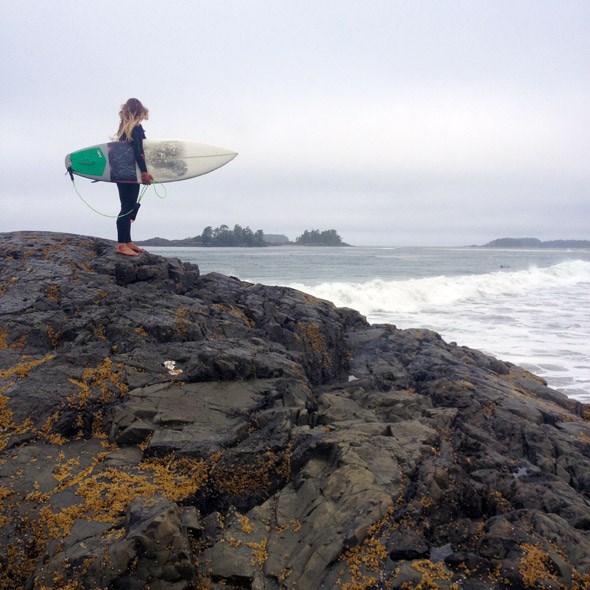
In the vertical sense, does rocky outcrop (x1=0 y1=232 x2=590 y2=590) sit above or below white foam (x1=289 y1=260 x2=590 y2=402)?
above

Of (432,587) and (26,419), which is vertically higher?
(26,419)

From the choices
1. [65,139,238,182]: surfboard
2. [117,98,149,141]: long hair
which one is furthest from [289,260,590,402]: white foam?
[117,98,149,141]: long hair

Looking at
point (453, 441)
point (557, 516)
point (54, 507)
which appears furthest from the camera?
point (453, 441)

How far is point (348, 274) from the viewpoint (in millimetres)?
40000

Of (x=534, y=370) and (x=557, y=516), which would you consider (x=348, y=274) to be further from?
(x=557, y=516)

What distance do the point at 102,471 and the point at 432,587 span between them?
2925 mm

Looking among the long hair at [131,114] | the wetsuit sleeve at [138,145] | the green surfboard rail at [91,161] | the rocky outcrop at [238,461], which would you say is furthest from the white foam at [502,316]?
the green surfboard rail at [91,161]

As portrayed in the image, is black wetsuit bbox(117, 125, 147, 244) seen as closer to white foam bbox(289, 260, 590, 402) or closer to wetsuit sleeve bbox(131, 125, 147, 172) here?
wetsuit sleeve bbox(131, 125, 147, 172)

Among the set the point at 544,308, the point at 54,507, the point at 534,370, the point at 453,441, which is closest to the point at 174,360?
the point at 54,507

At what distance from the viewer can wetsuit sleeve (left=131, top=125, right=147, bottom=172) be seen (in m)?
8.08

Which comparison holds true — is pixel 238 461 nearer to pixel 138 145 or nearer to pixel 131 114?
pixel 138 145

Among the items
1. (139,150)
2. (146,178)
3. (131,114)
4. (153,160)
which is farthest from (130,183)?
(131,114)

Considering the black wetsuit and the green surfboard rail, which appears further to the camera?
the green surfboard rail

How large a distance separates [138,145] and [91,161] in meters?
0.95
